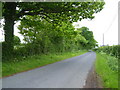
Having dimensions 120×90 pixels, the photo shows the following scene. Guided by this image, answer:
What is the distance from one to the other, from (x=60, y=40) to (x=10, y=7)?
1819 cm

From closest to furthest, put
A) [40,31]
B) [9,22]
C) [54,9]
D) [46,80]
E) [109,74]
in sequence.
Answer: [46,80], [109,74], [54,9], [9,22], [40,31]

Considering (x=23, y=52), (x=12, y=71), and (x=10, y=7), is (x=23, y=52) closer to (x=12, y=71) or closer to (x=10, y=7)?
(x=10, y=7)

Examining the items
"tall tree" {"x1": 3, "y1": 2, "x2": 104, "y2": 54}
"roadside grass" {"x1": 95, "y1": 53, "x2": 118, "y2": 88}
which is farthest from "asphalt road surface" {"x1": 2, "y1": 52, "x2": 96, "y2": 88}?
"tall tree" {"x1": 3, "y1": 2, "x2": 104, "y2": 54}

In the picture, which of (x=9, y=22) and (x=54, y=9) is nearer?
(x=54, y=9)

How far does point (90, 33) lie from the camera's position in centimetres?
10012

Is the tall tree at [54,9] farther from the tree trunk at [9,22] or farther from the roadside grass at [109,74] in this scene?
the roadside grass at [109,74]

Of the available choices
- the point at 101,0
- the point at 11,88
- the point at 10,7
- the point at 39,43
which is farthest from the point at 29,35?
the point at 11,88

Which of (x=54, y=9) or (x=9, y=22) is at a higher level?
(x=54, y=9)

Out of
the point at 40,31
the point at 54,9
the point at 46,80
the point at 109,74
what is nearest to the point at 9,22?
the point at 54,9

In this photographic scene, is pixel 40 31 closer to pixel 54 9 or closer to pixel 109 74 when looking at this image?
pixel 54 9

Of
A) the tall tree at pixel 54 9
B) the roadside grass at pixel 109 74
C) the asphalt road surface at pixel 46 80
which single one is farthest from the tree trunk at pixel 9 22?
the roadside grass at pixel 109 74

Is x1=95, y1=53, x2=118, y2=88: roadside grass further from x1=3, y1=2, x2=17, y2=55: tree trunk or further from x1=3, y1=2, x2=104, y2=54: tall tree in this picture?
x1=3, y1=2, x2=17, y2=55: tree trunk

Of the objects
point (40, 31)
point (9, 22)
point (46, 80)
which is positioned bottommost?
point (46, 80)

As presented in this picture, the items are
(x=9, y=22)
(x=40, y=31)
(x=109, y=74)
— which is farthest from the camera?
(x=40, y=31)
